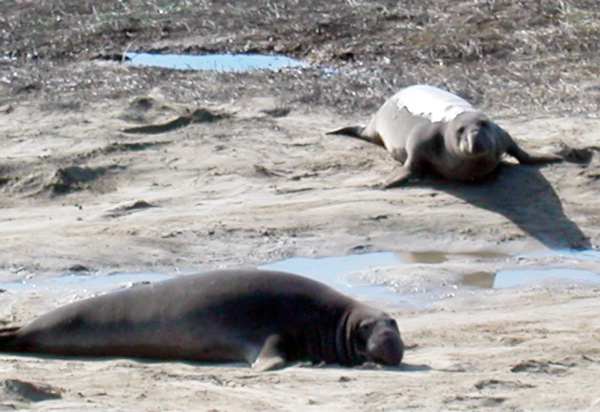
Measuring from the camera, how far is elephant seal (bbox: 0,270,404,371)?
5.42 meters

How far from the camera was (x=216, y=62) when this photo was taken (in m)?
12.8

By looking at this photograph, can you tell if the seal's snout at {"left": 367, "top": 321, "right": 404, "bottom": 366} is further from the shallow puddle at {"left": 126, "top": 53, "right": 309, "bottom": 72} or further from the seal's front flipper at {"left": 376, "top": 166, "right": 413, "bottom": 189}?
the shallow puddle at {"left": 126, "top": 53, "right": 309, "bottom": 72}

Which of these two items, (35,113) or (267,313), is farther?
(35,113)

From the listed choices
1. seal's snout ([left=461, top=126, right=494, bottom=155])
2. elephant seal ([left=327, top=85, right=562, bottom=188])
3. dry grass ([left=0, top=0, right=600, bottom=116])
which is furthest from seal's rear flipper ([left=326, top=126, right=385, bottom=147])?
seal's snout ([left=461, top=126, right=494, bottom=155])

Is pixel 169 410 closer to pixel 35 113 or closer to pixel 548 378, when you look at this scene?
pixel 548 378

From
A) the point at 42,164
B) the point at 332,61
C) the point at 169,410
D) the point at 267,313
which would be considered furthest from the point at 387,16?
the point at 169,410

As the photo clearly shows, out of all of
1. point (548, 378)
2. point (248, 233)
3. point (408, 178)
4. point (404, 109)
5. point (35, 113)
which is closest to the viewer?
point (548, 378)

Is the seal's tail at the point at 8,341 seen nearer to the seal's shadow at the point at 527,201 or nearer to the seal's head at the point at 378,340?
the seal's head at the point at 378,340

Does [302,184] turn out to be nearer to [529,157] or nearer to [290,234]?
[290,234]

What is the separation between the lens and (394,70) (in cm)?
1207

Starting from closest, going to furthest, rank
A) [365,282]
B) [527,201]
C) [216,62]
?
[365,282] < [527,201] < [216,62]

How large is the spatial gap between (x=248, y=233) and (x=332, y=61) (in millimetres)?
4794

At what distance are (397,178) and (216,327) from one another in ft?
12.9

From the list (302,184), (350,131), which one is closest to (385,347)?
(302,184)
